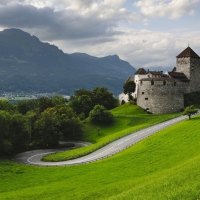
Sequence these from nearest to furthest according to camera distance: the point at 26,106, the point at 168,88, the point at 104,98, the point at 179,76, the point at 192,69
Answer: the point at 168,88 → the point at 179,76 → the point at 192,69 → the point at 26,106 → the point at 104,98

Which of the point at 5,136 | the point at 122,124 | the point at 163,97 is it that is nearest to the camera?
the point at 5,136

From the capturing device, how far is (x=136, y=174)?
48031 mm

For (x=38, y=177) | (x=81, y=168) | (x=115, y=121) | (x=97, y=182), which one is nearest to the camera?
(x=97, y=182)

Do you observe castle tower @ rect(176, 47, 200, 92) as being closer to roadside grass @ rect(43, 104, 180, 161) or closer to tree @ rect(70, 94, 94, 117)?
roadside grass @ rect(43, 104, 180, 161)

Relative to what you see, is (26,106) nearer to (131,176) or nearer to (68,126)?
(68,126)

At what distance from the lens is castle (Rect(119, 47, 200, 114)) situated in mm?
120062

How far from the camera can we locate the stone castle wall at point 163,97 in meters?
120

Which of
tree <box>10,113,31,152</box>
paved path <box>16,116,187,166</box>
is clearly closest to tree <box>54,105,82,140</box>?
paved path <box>16,116,187,166</box>

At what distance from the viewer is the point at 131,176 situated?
4709 cm

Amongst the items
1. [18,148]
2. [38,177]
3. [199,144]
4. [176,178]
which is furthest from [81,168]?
[18,148]

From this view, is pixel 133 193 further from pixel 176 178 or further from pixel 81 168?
pixel 81 168

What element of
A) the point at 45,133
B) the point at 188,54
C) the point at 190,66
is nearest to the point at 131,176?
the point at 45,133

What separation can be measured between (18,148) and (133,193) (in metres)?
70.2

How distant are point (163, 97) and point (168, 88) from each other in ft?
9.42
